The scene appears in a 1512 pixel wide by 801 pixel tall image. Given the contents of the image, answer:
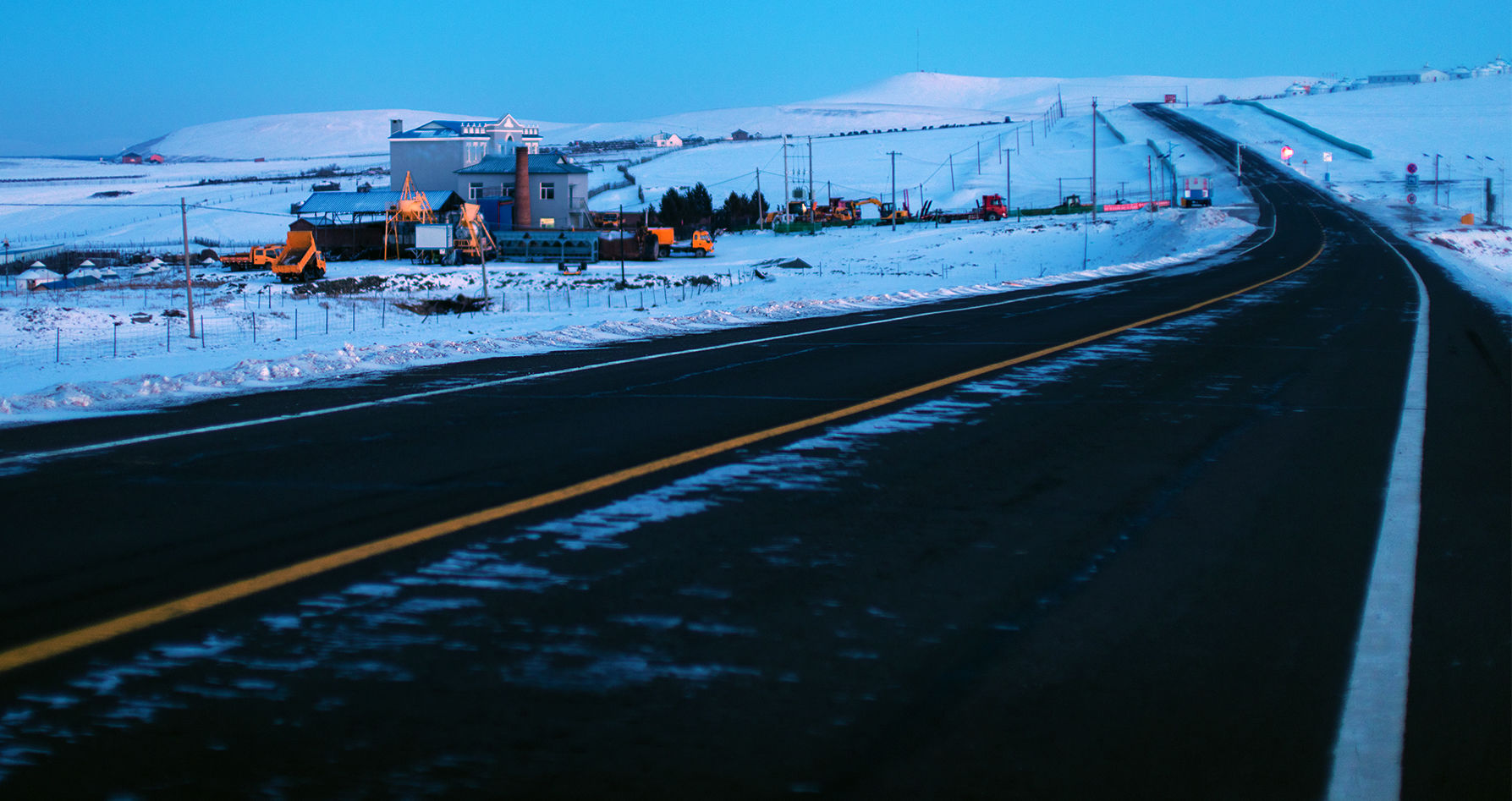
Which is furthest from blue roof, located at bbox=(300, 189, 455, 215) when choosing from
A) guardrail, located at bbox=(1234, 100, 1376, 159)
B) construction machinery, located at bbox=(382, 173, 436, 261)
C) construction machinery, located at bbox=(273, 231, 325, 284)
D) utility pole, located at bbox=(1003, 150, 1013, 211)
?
guardrail, located at bbox=(1234, 100, 1376, 159)

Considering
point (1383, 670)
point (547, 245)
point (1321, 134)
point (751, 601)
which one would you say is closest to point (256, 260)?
point (547, 245)

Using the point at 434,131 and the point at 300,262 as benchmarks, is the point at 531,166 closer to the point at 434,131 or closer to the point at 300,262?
the point at 434,131

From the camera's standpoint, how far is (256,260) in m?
58.6

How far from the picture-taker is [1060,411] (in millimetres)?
9531

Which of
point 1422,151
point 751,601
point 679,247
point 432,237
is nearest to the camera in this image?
point 751,601

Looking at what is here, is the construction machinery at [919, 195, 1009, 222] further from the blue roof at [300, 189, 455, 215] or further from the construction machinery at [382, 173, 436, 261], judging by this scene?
the construction machinery at [382, 173, 436, 261]

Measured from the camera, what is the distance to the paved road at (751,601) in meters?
3.34

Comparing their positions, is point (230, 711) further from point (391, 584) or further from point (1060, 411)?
point (1060, 411)

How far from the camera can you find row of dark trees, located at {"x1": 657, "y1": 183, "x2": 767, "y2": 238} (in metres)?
97.8

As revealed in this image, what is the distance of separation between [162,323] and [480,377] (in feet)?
79.7

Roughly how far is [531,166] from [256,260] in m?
26.1

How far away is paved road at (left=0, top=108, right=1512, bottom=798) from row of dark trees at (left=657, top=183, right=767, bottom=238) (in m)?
84.8

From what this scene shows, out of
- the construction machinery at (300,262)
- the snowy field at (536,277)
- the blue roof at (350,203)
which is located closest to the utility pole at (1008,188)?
the snowy field at (536,277)

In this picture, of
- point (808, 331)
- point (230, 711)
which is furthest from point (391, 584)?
point (808, 331)
